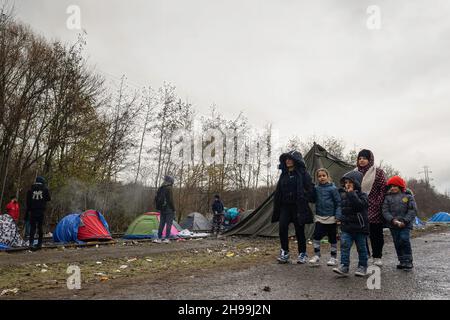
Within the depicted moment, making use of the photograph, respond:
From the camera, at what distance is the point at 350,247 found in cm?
526

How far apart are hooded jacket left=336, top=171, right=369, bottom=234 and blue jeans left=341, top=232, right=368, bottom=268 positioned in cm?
9

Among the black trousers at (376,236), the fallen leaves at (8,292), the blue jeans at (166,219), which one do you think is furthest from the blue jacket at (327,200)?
the blue jeans at (166,219)

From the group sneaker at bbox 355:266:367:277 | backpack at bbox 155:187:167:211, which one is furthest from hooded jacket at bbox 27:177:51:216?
sneaker at bbox 355:266:367:277

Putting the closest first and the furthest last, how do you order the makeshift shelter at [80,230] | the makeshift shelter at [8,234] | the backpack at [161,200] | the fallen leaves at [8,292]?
the fallen leaves at [8,292]
the makeshift shelter at [8,234]
the backpack at [161,200]
the makeshift shelter at [80,230]

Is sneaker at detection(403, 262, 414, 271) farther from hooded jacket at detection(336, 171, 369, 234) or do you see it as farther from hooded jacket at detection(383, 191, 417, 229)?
hooded jacket at detection(336, 171, 369, 234)

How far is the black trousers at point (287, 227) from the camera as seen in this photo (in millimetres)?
6383

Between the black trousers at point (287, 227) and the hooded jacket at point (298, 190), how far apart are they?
12cm

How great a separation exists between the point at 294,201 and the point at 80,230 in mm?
8297

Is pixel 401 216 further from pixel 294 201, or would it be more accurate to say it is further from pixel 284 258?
pixel 284 258

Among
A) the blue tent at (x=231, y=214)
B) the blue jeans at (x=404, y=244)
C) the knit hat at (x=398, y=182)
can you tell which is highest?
the knit hat at (x=398, y=182)

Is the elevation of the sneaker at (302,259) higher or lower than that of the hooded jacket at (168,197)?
lower

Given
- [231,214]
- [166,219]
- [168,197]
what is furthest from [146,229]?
[231,214]

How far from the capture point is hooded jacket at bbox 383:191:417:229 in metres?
5.86

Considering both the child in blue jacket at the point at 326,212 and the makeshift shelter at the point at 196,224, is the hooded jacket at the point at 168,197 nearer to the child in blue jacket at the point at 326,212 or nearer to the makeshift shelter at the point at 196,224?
the child in blue jacket at the point at 326,212
